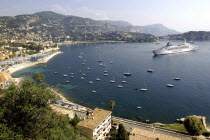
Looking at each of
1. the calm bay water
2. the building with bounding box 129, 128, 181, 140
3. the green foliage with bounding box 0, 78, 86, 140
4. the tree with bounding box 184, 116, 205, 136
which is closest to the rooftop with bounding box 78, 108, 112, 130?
the green foliage with bounding box 0, 78, 86, 140

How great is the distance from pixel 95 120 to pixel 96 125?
5.44 ft

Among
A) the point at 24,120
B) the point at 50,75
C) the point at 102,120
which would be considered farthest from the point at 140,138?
the point at 50,75

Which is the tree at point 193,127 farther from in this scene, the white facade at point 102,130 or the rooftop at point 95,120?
the rooftop at point 95,120

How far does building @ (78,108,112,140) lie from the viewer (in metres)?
27.0

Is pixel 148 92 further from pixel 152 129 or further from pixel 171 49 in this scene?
pixel 171 49

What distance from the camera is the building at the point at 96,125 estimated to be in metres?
27.0

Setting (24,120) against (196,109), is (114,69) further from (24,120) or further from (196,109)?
(24,120)

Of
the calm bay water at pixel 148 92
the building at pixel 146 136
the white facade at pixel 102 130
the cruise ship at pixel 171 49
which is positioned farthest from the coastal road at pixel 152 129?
the cruise ship at pixel 171 49

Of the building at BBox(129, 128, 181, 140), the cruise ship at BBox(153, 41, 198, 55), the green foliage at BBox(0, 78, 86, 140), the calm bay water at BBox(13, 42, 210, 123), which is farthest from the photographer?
the cruise ship at BBox(153, 41, 198, 55)

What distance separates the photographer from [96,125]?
90.4ft

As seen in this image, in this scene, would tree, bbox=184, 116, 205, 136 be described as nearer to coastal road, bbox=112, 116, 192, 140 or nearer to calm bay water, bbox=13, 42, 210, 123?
coastal road, bbox=112, 116, 192, 140

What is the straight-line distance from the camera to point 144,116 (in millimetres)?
40594

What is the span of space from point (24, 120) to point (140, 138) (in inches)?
608

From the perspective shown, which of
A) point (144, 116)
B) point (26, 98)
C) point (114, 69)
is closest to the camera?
point (26, 98)
